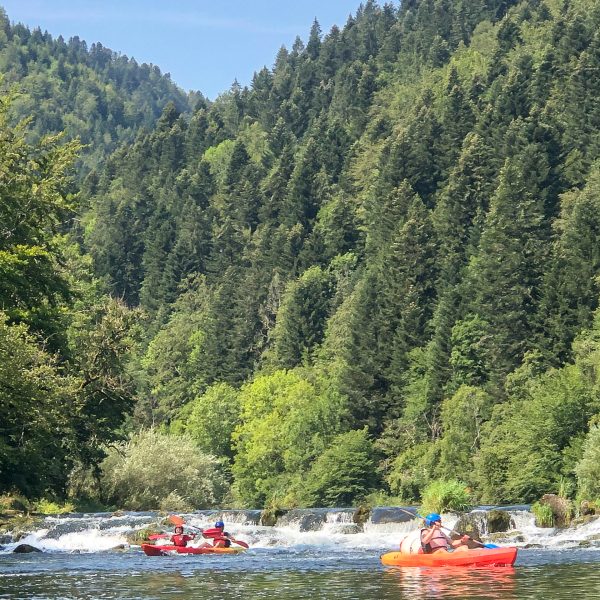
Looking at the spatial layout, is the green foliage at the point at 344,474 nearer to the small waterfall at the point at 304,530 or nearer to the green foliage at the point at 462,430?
the green foliage at the point at 462,430

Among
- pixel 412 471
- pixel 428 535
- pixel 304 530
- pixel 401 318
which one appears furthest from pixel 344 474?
pixel 428 535

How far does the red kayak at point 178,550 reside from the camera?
160 ft

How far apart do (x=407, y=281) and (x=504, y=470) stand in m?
45.7

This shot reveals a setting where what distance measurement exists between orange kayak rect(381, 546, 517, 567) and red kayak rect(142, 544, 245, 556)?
9.87 metres

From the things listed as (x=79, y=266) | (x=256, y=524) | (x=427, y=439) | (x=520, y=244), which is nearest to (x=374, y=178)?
(x=520, y=244)

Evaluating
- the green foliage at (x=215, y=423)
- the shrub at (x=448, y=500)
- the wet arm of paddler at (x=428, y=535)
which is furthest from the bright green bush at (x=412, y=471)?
the wet arm of paddler at (x=428, y=535)

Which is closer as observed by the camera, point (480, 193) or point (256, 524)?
point (256, 524)

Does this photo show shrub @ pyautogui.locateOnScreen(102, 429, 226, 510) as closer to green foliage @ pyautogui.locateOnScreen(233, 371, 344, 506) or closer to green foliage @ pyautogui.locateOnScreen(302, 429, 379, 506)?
green foliage @ pyautogui.locateOnScreen(302, 429, 379, 506)

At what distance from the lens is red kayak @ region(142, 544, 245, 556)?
48812 mm

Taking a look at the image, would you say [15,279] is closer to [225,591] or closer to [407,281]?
[225,591]

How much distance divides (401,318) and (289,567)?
269ft

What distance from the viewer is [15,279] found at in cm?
5172

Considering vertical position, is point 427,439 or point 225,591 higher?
point 427,439

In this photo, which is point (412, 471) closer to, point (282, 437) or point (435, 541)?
point (282, 437)
